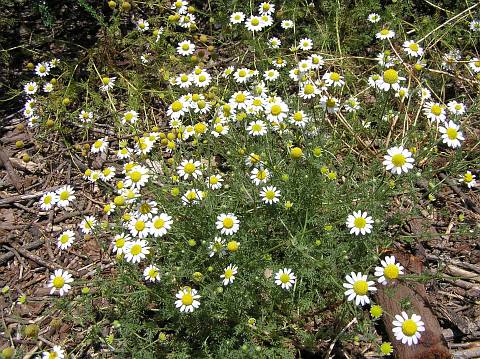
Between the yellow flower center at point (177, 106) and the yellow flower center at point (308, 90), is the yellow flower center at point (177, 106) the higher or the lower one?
the higher one

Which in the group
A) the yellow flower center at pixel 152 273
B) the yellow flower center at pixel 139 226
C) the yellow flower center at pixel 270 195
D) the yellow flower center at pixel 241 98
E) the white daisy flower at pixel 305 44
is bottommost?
the yellow flower center at pixel 152 273

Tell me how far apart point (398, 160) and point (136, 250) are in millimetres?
1799

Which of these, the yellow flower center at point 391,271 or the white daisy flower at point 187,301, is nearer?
the yellow flower center at point 391,271

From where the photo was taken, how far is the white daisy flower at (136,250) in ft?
9.73

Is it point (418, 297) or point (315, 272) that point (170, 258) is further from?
point (418, 297)

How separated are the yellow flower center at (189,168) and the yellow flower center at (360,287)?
56.3 inches

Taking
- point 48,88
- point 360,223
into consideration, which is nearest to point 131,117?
point 48,88

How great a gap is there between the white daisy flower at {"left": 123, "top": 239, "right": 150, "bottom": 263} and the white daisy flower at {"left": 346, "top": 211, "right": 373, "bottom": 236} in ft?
4.42

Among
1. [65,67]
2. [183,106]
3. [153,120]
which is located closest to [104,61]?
[65,67]

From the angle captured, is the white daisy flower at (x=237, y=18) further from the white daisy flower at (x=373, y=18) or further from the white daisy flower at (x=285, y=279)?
the white daisy flower at (x=285, y=279)

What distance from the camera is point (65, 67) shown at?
15.8 feet

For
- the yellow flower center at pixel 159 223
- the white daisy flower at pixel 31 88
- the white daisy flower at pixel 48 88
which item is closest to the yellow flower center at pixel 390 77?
the yellow flower center at pixel 159 223

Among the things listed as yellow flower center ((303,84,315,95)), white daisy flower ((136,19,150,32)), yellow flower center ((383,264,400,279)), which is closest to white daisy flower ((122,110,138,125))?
white daisy flower ((136,19,150,32))

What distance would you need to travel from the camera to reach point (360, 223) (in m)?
2.87
